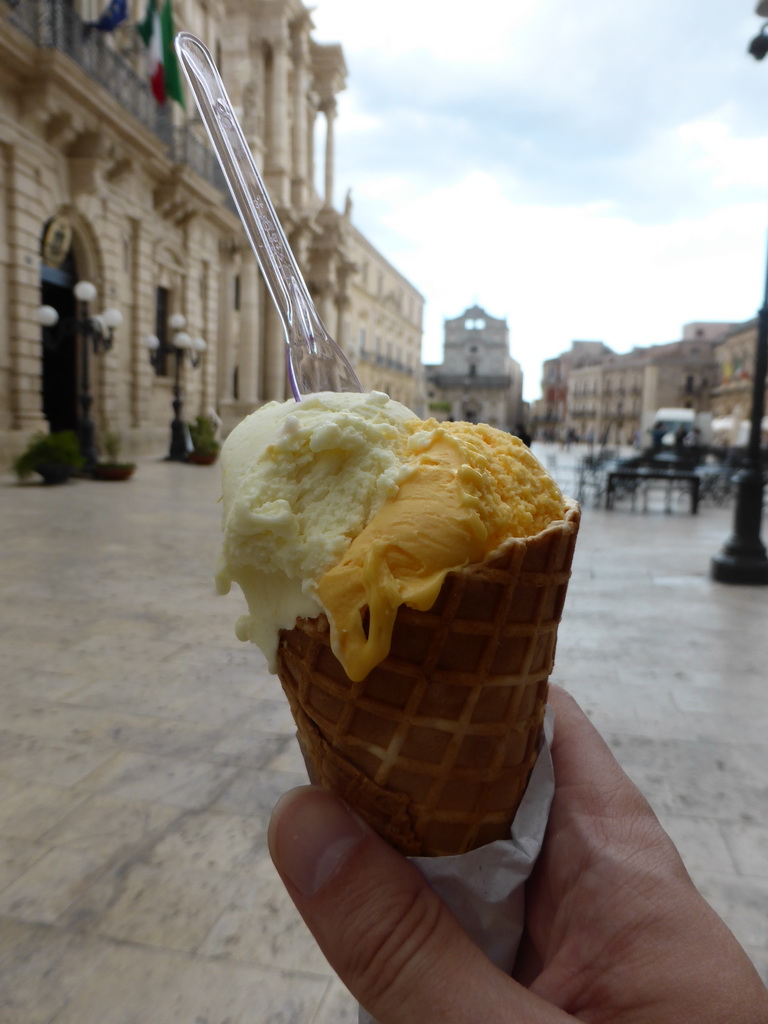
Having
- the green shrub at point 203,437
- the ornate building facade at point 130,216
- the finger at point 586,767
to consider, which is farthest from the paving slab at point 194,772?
the green shrub at point 203,437

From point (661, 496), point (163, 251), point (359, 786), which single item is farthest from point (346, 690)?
point (163, 251)

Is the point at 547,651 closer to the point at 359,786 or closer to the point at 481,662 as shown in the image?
the point at 481,662

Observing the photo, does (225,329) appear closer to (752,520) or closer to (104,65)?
(104,65)

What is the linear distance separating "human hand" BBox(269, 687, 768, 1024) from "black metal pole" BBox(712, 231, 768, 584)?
648 cm

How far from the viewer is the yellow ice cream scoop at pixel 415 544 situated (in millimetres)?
1114

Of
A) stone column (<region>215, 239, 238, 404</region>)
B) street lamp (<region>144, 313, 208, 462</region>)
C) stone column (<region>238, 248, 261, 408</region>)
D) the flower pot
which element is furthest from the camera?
stone column (<region>238, 248, 261, 408</region>)

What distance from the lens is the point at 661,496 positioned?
1712 centimetres

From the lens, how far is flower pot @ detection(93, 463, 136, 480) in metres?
13.8

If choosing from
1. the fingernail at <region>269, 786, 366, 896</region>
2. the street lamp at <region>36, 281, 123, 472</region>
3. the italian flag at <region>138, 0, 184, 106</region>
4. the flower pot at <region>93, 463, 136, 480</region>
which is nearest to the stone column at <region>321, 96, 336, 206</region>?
the italian flag at <region>138, 0, 184, 106</region>

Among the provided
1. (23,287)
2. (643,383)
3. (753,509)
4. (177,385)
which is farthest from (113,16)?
(643,383)

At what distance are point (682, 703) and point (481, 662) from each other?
10.5 feet

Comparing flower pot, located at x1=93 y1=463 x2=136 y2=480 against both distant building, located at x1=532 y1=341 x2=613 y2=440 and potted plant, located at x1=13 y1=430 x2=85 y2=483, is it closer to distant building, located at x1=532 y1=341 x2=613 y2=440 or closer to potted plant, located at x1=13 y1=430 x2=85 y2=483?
potted plant, located at x1=13 y1=430 x2=85 y2=483

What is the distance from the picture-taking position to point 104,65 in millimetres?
16297

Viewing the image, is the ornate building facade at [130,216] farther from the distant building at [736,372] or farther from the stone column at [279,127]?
the distant building at [736,372]
